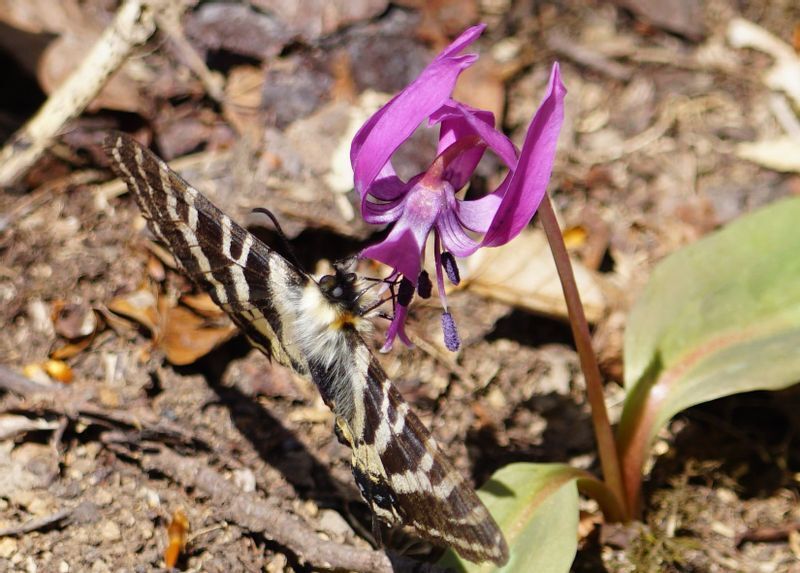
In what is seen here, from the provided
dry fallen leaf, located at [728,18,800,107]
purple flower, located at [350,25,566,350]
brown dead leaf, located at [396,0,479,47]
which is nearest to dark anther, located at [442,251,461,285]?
purple flower, located at [350,25,566,350]

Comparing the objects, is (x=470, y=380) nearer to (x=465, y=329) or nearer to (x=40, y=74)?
(x=465, y=329)

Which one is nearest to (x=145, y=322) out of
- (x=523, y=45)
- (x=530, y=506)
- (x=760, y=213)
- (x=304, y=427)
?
(x=304, y=427)

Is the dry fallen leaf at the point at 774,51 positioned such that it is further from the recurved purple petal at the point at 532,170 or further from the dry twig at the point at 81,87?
the recurved purple petal at the point at 532,170

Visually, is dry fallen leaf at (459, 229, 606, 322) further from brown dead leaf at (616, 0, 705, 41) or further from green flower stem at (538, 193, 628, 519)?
brown dead leaf at (616, 0, 705, 41)

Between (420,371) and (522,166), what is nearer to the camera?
(522,166)

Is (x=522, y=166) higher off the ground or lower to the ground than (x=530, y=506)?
higher

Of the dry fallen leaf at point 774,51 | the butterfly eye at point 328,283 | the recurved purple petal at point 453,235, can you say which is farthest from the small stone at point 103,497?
the dry fallen leaf at point 774,51
